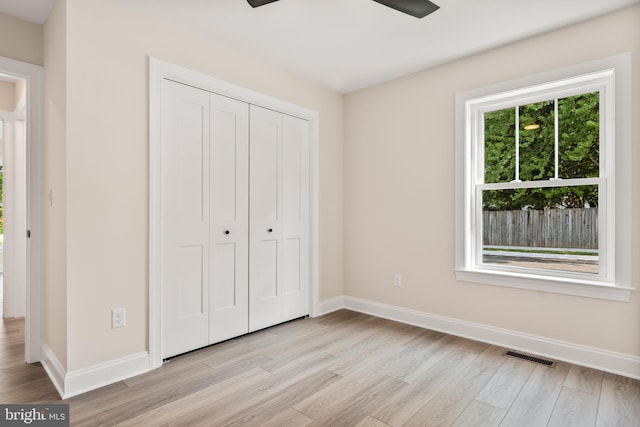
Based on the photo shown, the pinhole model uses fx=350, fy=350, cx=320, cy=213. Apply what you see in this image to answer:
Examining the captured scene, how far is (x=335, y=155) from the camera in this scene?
4.08 meters

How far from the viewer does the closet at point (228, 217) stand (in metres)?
2.66

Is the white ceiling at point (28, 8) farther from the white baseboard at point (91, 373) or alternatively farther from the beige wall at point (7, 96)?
the white baseboard at point (91, 373)

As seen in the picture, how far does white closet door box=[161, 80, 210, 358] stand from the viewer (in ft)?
8.60

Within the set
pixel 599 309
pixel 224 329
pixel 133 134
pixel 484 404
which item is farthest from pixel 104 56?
pixel 599 309

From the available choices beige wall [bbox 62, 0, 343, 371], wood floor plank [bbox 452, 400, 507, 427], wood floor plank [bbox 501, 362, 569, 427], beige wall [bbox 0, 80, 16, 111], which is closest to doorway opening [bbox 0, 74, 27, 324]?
beige wall [bbox 0, 80, 16, 111]

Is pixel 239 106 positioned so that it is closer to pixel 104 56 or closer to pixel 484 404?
pixel 104 56

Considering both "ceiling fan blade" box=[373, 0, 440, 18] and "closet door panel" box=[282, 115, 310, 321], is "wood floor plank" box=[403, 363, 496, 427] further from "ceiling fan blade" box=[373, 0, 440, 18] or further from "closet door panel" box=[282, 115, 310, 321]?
"ceiling fan blade" box=[373, 0, 440, 18]

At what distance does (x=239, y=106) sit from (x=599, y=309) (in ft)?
10.6

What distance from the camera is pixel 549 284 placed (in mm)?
2725

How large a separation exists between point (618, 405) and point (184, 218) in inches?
121

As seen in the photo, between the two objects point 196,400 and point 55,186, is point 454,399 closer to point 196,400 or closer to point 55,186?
point 196,400

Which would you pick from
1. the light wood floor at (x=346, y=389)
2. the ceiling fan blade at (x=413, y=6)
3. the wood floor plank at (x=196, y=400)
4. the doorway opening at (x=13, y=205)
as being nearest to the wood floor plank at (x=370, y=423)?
the light wood floor at (x=346, y=389)

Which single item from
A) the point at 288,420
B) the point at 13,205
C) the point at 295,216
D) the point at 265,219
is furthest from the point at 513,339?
the point at 13,205

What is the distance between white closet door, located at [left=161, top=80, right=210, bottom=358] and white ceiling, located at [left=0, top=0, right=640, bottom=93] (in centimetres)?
57
